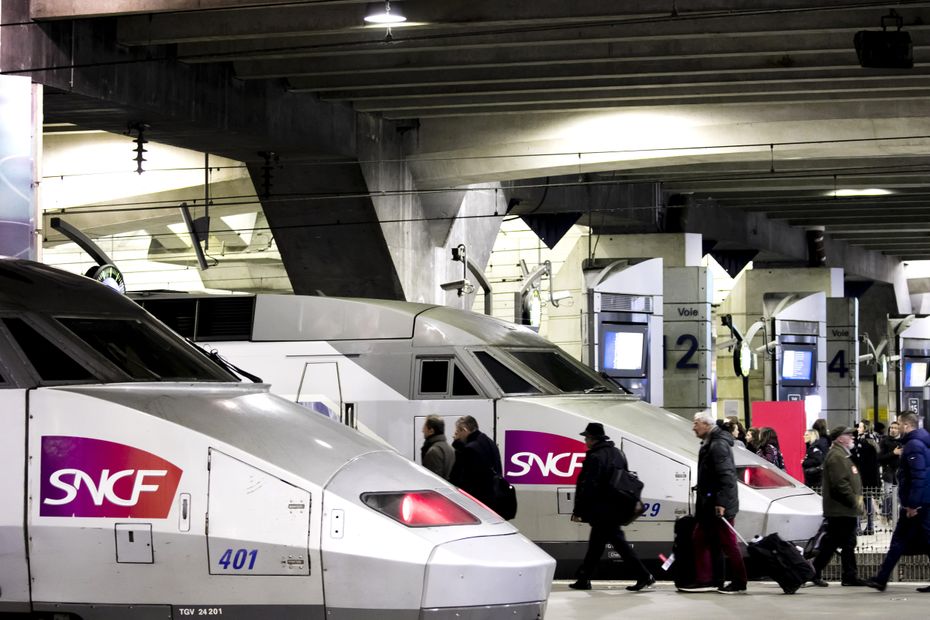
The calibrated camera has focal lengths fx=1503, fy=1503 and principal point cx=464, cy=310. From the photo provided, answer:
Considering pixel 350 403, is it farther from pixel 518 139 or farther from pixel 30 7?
pixel 518 139

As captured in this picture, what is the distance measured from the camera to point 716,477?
12.7 metres

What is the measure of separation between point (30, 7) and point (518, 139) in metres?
10.0

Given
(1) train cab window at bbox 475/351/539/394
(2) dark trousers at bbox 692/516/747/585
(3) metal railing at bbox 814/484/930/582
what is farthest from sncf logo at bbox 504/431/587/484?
(3) metal railing at bbox 814/484/930/582

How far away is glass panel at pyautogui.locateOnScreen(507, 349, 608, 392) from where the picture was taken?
49.6 feet

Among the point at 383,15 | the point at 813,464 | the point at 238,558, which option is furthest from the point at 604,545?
the point at 813,464

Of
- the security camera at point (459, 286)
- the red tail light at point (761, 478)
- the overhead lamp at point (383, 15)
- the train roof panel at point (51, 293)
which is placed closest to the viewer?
the train roof panel at point (51, 293)

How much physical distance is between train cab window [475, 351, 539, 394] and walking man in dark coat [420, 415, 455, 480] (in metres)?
1.01

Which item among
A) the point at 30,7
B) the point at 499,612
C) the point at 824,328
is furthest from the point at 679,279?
the point at 499,612

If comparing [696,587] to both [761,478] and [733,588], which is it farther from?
[761,478]

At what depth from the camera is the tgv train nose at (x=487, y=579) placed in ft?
24.0

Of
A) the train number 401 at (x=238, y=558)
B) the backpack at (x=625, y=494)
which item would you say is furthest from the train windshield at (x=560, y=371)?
the train number 401 at (x=238, y=558)

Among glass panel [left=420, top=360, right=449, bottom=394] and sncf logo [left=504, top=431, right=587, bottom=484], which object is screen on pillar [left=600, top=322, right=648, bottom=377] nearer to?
glass panel [left=420, top=360, right=449, bottom=394]

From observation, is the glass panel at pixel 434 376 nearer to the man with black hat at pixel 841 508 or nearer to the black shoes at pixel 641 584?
the black shoes at pixel 641 584

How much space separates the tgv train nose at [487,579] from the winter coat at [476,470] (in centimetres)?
524
